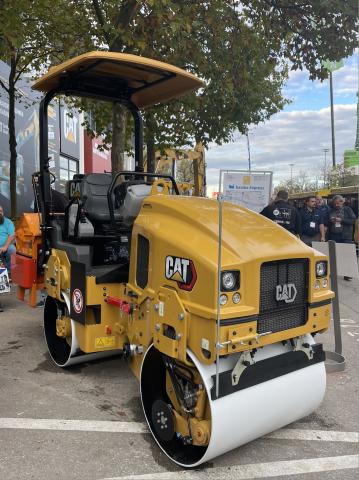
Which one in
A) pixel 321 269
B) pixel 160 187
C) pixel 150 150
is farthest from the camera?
pixel 150 150

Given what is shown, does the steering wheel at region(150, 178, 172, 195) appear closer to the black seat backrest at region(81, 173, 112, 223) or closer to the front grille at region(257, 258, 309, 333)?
the black seat backrest at region(81, 173, 112, 223)

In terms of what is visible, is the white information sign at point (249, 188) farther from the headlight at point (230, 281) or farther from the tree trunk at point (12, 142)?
the headlight at point (230, 281)

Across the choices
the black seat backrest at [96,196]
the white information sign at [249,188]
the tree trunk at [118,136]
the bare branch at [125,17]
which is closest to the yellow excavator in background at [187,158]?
the white information sign at [249,188]

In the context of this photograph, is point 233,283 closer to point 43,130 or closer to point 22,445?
point 22,445

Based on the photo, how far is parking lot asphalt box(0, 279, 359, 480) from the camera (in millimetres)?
2859

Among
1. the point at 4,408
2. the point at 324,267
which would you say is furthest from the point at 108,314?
the point at 324,267

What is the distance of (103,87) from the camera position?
4820 mm

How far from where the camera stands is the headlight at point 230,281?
8.75 feet

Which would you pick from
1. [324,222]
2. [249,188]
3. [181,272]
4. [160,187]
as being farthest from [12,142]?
[181,272]

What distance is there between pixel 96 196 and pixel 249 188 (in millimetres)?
4886

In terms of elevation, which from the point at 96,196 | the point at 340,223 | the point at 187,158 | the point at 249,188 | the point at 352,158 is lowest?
the point at 340,223

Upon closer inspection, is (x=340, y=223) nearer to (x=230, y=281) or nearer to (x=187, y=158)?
(x=187, y=158)

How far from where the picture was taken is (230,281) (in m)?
2.70

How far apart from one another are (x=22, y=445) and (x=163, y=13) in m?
6.17
